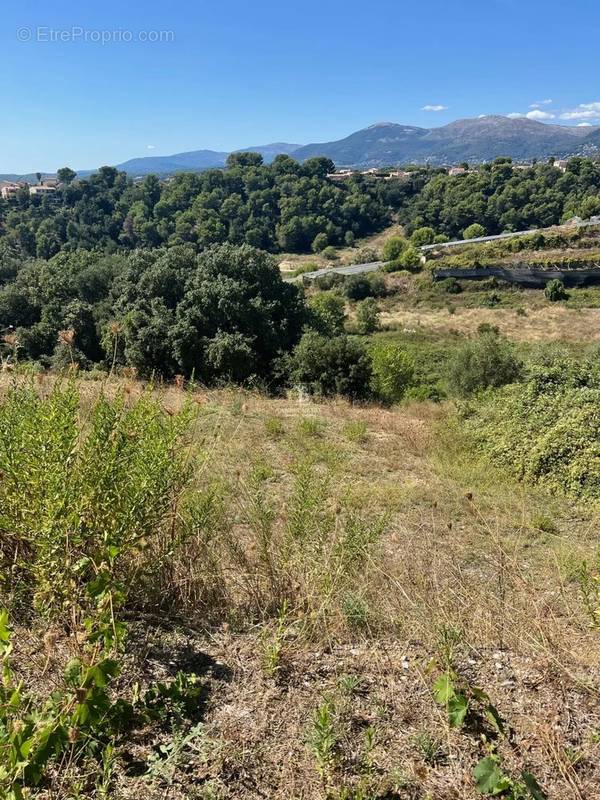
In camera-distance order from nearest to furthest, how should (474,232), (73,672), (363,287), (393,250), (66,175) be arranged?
(73,672) → (363,287) → (393,250) → (474,232) → (66,175)

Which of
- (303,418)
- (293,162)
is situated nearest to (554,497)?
(303,418)

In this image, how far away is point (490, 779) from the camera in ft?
5.02

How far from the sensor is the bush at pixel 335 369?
1340cm

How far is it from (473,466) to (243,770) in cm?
703

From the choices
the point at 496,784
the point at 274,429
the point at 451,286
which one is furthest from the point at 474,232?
the point at 496,784

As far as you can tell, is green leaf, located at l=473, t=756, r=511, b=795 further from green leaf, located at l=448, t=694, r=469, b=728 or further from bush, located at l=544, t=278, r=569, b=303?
bush, located at l=544, t=278, r=569, b=303

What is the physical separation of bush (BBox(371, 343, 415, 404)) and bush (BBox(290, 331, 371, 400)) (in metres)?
Answer: 1.18

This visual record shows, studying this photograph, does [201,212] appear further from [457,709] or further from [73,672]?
[457,709]

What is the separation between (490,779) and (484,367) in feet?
41.8

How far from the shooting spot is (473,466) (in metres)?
8.05

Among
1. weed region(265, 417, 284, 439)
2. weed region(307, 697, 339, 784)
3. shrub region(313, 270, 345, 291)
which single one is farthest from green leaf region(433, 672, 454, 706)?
shrub region(313, 270, 345, 291)

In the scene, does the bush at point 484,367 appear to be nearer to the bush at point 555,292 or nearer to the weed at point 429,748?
the weed at point 429,748

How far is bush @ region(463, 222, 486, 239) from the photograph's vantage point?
6341 centimetres

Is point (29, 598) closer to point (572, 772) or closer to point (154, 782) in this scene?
point (154, 782)
